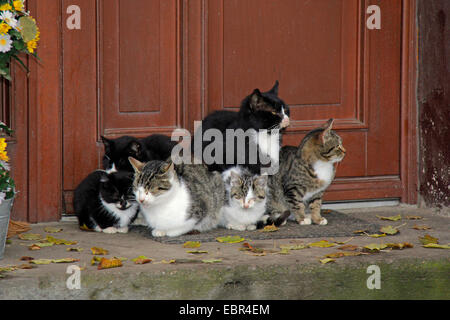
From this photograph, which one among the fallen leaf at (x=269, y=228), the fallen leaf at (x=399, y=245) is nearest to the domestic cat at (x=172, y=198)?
the fallen leaf at (x=269, y=228)

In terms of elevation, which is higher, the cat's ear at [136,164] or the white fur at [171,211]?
the cat's ear at [136,164]

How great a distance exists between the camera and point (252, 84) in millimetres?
5828

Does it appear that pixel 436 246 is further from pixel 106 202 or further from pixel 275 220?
pixel 106 202

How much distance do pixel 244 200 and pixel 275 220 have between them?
13.7 inches

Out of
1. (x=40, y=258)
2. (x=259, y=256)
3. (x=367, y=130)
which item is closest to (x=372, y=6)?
(x=367, y=130)

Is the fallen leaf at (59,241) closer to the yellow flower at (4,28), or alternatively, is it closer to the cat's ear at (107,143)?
the cat's ear at (107,143)

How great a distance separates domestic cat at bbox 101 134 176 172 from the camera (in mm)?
5203

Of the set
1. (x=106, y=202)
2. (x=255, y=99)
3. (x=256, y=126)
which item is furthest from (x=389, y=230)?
(x=106, y=202)

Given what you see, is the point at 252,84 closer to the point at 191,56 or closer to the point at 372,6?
the point at 191,56

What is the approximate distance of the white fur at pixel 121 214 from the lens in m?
5.21

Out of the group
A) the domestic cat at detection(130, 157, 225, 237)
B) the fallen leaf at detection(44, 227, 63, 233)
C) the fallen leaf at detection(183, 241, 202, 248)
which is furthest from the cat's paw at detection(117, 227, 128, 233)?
the fallen leaf at detection(183, 241, 202, 248)

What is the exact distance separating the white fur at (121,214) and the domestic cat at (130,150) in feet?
0.85

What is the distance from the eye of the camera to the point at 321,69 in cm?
594

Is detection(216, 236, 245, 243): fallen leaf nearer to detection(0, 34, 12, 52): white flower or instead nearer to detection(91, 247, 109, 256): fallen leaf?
detection(91, 247, 109, 256): fallen leaf
